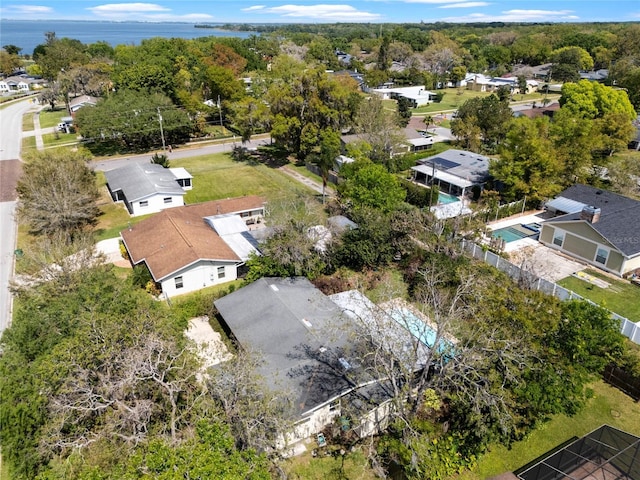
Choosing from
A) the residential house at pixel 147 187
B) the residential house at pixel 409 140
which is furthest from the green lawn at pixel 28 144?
the residential house at pixel 409 140

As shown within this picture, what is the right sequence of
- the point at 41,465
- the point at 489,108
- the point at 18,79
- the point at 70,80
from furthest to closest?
the point at 18,79 → the point at 70,80 → the point at 489,108 → the point at 41,465

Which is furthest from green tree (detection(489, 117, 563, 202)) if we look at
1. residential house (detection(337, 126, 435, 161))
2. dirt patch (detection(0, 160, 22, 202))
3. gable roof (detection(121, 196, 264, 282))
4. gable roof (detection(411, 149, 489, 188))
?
dirt patch (detection(0, 160, 22, 202))

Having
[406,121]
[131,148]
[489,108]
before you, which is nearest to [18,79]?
[131,148]

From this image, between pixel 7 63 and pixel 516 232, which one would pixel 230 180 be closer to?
pixel 516 232

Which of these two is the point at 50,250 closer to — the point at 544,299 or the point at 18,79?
the point at 544,299

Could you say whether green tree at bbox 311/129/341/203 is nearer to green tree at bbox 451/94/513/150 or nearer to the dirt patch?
green tree at bbox 451/94/513/150
